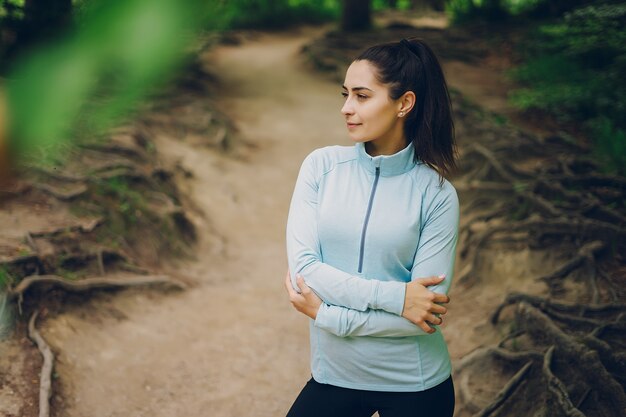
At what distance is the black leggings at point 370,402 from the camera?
191cm

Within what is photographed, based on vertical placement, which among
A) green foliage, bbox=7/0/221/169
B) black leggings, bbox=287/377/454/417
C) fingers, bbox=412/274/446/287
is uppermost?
green foliage, bbox=7/0/221/169

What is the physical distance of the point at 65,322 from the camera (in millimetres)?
4215

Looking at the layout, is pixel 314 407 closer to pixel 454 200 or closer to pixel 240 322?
pixel 454 200

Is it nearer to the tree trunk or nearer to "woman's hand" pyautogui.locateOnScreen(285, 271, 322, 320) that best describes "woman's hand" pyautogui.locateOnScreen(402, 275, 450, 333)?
"woman's hand" pyautogui.locateOnScreen(285, 271, 322, 320)

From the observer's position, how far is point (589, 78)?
7.66m

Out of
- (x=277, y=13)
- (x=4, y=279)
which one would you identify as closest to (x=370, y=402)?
(x=4, y=279)

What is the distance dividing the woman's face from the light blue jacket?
0.08 meters

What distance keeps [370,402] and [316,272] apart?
0.42m

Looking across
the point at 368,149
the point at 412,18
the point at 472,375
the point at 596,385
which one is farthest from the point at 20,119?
the point at 412,18

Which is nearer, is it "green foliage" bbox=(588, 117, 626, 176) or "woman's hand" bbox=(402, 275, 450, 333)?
"woman's hand" bbox=(402, 275, 450, 333)

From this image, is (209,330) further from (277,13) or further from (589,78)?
(277,13)

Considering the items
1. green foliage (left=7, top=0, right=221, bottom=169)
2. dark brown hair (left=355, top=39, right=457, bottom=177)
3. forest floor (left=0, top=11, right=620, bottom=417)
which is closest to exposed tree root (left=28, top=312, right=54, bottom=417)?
forest floor (left=0, top=11, right=620, bottom=417)

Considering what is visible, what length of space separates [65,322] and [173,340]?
2.38 ft

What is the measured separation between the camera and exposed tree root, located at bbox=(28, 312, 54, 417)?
127 inches
